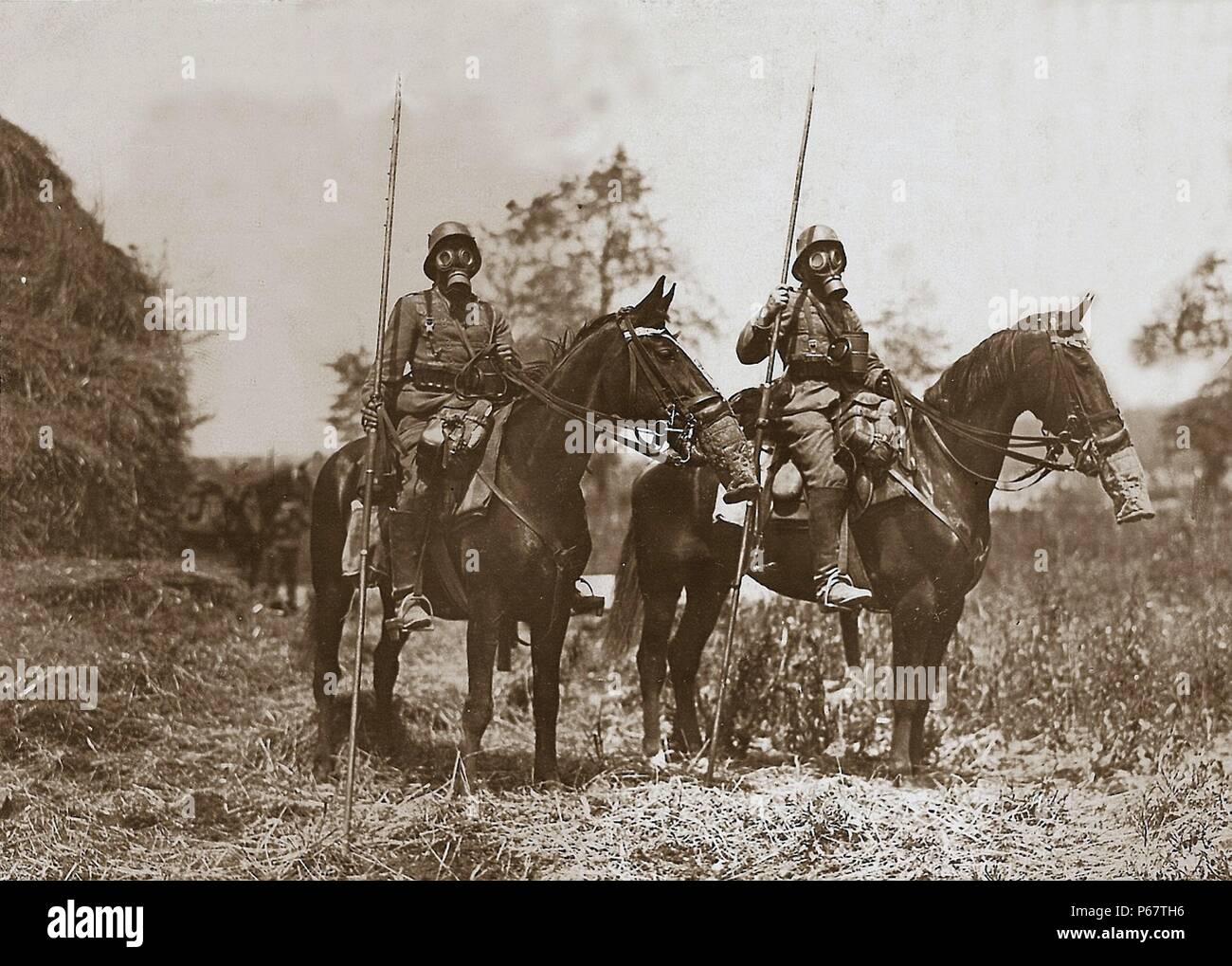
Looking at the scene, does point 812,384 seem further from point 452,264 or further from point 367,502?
point 367,502

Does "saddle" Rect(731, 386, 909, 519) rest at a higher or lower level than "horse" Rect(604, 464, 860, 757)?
higher

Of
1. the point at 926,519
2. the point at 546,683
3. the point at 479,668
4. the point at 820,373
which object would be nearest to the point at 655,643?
the point at 546,683

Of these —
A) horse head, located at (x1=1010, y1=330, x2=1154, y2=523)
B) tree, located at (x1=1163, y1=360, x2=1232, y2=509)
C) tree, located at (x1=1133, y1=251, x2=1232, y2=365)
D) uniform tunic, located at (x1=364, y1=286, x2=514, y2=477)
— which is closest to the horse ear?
uniform tunic, located at (x1=364, y1=286, x2=514, y2=477)

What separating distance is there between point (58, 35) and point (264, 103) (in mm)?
1256

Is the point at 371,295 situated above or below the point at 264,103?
below

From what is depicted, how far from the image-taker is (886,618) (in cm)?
809

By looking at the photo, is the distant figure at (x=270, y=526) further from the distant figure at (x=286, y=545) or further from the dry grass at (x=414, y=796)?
the dry grass at (x=414, y=796)

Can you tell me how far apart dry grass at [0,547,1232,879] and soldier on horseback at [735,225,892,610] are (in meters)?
1.25

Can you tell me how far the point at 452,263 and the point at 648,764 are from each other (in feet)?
9.51

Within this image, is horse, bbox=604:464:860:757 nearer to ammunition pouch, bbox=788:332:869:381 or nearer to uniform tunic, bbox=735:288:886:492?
uniform tunic, bbox=735:288:886:492

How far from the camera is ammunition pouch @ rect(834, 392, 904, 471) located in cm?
704

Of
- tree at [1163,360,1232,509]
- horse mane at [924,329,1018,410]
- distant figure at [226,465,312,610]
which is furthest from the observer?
tree at [1163,360,1232,509]
